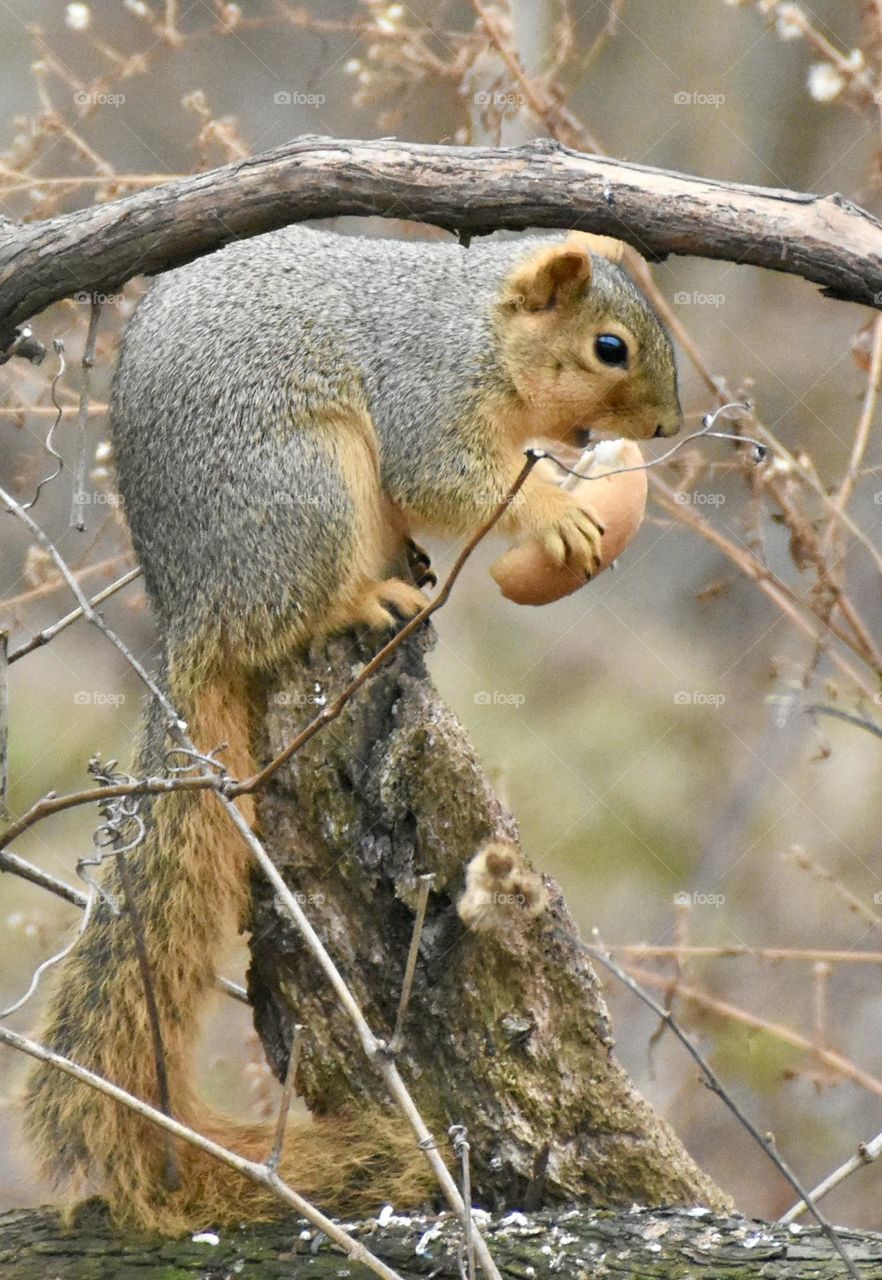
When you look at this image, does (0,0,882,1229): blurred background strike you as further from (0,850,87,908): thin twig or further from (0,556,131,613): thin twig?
(0,850,87,908): thin twig

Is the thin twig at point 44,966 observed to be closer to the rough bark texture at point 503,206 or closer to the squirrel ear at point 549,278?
the rough bark texture at point 503,206

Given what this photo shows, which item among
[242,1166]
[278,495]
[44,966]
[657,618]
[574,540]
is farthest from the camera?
[657,618]

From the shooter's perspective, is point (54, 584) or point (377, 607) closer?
point (377, 607)

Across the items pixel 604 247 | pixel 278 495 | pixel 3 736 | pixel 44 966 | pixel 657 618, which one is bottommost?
pixel 44 966

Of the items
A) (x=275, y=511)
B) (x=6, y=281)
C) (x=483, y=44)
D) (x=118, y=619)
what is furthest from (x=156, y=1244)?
(x=118, y=619)

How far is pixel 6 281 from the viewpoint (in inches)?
94.4

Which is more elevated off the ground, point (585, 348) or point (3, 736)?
point (585, 348)

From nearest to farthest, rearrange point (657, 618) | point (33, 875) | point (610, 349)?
1. point (33, 875)
2. point (610, 349)
3. point (657, 618)

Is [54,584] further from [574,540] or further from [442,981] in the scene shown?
[442,981]

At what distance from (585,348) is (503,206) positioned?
2.83 feet

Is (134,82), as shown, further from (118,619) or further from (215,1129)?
(215,1129)

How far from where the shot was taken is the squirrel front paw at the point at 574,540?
117 inches

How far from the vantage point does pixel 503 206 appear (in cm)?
227

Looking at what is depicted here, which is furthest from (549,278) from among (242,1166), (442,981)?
(242,1166)
